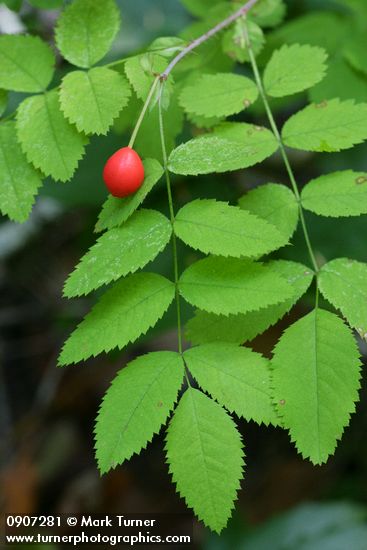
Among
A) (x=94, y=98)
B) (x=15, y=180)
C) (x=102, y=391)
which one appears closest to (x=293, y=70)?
(x=94, y=98)

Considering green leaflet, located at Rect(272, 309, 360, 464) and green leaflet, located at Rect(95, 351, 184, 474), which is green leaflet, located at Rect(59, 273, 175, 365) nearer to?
green leaflet, located at Rect(95, 351, 184, 474)

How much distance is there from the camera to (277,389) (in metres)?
1.19

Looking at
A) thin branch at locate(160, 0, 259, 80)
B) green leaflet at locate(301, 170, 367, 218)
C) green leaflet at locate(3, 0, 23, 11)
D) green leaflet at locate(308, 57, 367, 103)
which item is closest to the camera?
green leaflet at locate(301, 170, 367, 218)

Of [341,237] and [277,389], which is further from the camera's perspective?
[341,237]

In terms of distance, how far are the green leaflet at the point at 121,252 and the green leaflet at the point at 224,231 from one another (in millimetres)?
50

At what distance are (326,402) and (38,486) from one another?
2.49 metres

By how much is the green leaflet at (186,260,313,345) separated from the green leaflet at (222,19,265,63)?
75 cm

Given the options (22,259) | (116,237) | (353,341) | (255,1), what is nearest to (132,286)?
(116,237)

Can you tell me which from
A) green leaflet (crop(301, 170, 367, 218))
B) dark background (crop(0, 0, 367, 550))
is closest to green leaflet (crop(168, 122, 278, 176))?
green leaflet (crop(301, 170, 367, 218))

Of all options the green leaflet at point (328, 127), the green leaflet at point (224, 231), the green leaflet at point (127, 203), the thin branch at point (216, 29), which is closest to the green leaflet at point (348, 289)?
A: the green leaflet at point (224, 231)

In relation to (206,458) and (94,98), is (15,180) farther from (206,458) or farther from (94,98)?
(206,458)

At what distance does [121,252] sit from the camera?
48.9 inches

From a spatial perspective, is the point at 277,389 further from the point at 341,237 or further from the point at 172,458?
the point at 341,237

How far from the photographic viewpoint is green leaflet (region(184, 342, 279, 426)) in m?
1.19
